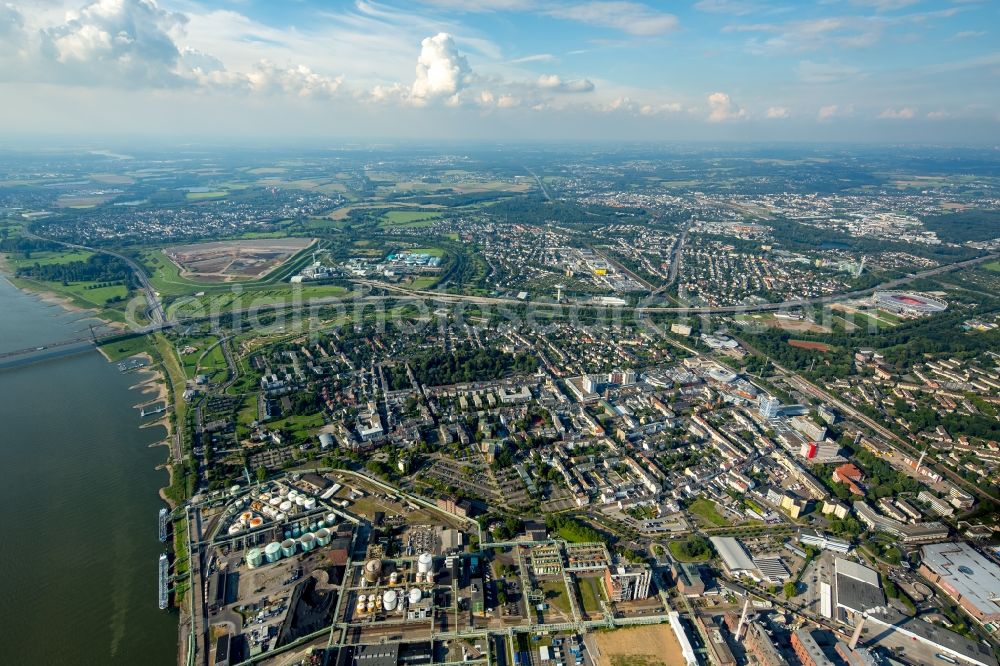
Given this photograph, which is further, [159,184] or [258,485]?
[159,184]

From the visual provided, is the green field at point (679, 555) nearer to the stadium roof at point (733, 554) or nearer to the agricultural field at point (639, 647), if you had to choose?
the stadium roof at point (733, 554)

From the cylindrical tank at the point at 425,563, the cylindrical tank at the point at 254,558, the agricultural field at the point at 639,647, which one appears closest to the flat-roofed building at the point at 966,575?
the agricultural field at the point at 639,647

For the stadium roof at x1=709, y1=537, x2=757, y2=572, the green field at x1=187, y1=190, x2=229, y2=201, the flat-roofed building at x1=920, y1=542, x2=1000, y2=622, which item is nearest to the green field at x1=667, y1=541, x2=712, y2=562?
the stadium roof at x1=709, y1=537, x2=757, y2=572

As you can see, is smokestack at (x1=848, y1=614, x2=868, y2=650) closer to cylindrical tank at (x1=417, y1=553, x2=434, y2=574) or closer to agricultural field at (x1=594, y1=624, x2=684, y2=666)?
agricultural field at (x1=594, y1=624, x2=684, y2=666)

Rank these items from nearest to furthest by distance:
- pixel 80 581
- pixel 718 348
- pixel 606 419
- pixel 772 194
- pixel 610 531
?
pixel 80 581 < pixel 610 531 < pixel 606 419 < pixel 718 348 < pixel 772 194

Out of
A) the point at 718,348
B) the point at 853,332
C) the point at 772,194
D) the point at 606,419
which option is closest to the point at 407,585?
the point at 606,419

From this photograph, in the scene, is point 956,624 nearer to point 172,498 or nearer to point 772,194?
point 172,498
